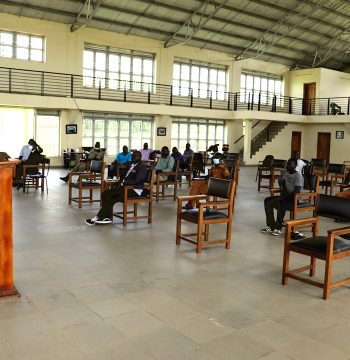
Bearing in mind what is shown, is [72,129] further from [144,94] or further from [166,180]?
[166,180]

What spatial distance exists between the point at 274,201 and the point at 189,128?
1525 centimetres

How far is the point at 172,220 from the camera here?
7484mm

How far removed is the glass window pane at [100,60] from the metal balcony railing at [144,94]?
506 millimetres

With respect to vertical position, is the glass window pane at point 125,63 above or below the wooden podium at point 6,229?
above

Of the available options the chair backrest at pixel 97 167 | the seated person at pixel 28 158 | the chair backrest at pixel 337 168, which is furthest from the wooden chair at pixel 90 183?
the chair backrest at pixel 337 168

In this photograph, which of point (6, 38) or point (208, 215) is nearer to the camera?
point (208, 215)

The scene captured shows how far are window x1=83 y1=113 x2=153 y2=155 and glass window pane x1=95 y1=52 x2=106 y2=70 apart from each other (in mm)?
1937

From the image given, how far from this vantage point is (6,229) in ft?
12.3

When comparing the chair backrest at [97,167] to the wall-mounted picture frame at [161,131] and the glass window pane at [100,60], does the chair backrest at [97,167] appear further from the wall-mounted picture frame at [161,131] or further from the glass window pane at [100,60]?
the wall-mounted picture frame at [161,131]

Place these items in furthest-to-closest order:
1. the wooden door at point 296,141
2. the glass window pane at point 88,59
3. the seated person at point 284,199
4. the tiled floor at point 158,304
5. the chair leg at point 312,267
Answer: the wooden door at point 296,141 < the glass window pane at point 88,59 < the seated person at point 284,199 < the chair leg at point 312,267 < the tiled floor at point 158,304

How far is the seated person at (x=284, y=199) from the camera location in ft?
21.9

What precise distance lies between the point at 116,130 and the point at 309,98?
10983 mm

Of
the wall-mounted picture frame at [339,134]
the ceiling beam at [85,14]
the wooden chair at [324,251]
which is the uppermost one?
the ceiling beam at [85,14]

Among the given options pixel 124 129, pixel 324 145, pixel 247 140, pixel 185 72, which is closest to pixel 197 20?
pixel 185 72
